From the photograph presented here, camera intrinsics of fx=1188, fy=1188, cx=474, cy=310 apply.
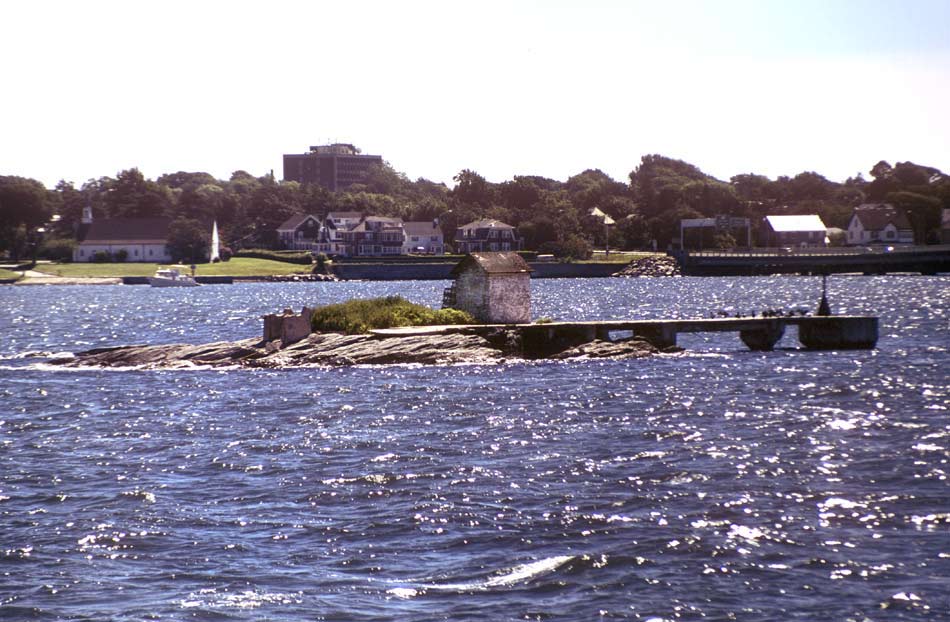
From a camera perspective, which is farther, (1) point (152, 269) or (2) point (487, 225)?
(2) point (487, 225)

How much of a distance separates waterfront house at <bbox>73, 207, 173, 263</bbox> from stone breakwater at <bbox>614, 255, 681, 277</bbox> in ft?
247

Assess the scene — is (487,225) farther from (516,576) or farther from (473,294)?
(516,576)

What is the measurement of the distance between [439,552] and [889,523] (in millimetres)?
9185

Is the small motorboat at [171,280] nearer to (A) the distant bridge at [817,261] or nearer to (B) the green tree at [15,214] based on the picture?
(B) the green tree at [15,214]

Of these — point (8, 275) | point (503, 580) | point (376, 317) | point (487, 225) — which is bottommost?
point (503, 580)

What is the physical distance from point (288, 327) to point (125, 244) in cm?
14991

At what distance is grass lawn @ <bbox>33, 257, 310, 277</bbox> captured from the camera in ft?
593

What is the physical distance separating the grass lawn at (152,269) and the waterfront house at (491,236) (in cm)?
2794

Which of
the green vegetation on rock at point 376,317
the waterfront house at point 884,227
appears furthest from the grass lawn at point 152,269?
the green vegetation on rock at point 376,317

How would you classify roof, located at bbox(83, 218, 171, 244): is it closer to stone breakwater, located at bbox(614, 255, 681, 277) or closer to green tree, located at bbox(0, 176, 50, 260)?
green tree, located at bbox(0, 176, 50, 260)

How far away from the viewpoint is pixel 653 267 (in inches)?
6988

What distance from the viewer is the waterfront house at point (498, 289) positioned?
187 feet

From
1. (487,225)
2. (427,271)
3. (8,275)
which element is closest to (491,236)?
(487,225)

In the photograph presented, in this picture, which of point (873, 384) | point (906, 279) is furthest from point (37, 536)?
point (906, 279)
